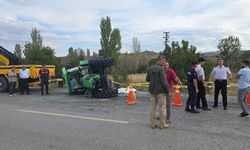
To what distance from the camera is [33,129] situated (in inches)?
334

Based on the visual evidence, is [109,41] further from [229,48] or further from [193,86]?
[193,86]

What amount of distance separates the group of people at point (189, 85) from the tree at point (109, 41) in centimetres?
4921

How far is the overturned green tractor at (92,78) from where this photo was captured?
49.9 feet

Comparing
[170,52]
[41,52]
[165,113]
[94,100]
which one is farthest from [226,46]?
[165,113]

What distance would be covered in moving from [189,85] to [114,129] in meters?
3.39

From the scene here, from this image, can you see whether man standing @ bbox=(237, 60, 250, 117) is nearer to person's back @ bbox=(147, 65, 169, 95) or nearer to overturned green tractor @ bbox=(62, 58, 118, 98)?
person's back @ bbox=(147, 65, 169, 95)

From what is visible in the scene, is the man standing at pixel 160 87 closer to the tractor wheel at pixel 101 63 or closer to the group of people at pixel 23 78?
the tractor wheel at pixel 101 63

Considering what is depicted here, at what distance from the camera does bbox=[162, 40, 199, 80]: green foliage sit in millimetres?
20062

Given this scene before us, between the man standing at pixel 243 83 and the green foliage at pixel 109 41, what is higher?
the green foliage at pixel 109 41

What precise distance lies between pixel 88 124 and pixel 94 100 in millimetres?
5545

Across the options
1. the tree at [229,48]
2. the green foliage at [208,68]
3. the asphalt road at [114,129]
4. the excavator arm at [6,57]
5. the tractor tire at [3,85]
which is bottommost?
the asphalt road at [114,129]

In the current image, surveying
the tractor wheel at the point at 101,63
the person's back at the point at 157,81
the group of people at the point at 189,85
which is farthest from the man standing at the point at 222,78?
the tractor wheel at the point at 101,63

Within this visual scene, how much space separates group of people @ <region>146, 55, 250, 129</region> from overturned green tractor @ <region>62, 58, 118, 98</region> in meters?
4.52

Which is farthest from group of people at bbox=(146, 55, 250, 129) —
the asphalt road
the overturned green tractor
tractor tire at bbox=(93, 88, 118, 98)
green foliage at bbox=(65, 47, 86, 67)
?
green foliage at bbox=(65, 47, 86, 67)
